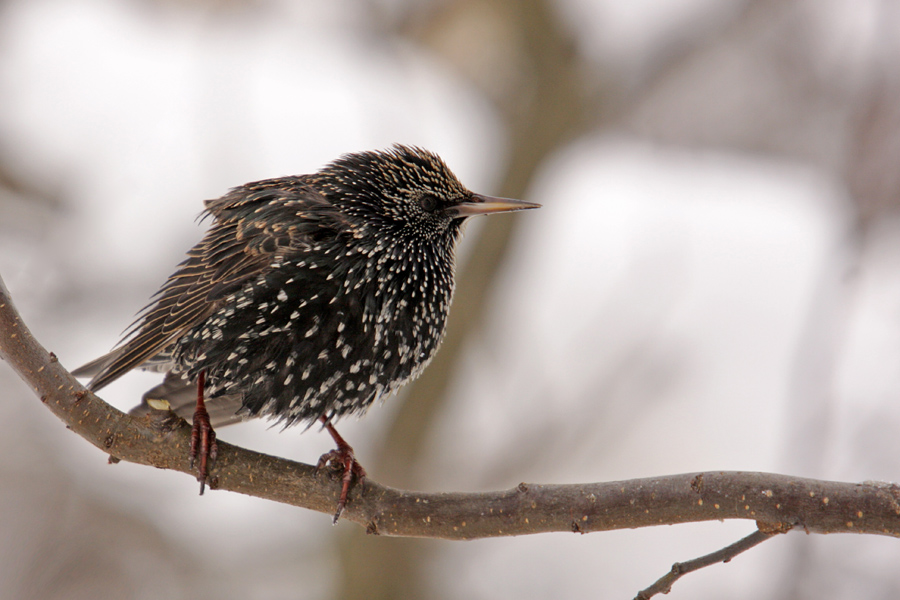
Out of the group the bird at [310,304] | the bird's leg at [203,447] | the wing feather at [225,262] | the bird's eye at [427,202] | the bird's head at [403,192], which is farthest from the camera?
the bird's eye at [427,202]

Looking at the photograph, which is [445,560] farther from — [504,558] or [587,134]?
[587,134]

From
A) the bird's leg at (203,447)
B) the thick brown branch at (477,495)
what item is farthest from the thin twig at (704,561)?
the bird's leg at (203,447)

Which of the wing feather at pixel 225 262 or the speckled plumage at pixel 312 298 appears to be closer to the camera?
the speckled plumage at pixel 312 298

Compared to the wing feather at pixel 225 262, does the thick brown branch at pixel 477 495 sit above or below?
below

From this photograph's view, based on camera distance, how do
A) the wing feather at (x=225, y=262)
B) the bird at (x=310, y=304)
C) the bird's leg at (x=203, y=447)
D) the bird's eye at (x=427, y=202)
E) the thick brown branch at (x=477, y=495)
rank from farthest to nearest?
the bird's eye at (x=427, y=202)
the wing feather at (x=225, y=262)
the bird at (x=310, y=304)
the bird's leg at (x=203, y=447)
the thick brown branch at (x=477, y=495)

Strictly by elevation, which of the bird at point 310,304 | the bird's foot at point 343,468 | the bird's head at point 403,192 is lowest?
the bird's foot at point 343,468

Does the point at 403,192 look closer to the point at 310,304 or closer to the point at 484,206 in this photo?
the point at 484,206

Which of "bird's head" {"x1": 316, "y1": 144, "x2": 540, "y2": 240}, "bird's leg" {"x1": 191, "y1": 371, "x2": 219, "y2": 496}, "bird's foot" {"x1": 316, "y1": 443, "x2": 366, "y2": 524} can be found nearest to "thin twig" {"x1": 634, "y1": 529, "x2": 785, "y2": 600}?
"bird's foot" {"x1": 316, "y1": 443, "x2": 366, "y2": 524}

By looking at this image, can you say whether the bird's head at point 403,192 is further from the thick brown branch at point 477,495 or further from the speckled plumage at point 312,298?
the thick brown branch at point 477,495

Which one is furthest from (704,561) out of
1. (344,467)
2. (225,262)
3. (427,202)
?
(225,262)
